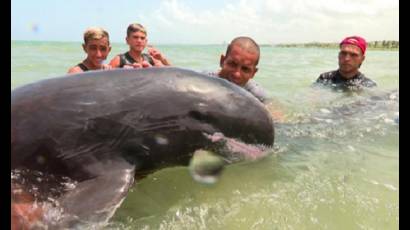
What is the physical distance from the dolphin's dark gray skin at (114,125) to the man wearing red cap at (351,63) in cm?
579

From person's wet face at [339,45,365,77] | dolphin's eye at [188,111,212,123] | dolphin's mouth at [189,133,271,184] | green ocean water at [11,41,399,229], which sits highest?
person's wet face at [339,45,365,77]

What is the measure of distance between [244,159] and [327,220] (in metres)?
0.95

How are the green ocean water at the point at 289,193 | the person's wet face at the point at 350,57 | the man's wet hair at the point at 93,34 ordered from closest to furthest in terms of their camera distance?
the green ocean water at the point at 289,193 → the man's wet hair at the point at 93,34 → the person's wet face at the point at 350,57

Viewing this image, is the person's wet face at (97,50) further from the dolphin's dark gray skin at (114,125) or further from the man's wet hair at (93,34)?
the dolphin's dark gray skin at (114,125)

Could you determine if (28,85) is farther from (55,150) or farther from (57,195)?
(57,195)

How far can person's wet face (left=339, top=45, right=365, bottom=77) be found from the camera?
8.51 meters

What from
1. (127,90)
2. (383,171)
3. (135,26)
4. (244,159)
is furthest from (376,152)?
(135,26)

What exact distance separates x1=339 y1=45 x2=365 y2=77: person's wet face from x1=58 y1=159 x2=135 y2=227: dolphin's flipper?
22.4ft

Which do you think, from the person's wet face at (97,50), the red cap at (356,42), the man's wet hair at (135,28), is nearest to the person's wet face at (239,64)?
the person's wet face at (97,50)

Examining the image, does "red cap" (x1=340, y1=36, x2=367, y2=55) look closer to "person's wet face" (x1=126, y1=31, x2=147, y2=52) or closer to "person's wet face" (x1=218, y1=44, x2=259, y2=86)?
"person's wet face" (x1=126, y1=31, x2=147, y2=52)

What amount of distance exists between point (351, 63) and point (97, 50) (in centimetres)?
511

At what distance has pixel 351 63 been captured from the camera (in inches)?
339

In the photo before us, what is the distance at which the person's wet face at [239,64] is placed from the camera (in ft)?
15.6

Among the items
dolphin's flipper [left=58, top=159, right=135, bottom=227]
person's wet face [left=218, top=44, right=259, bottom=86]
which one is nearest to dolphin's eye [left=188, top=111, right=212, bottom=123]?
dolphin's flipper [left=58, top=159, right=135, bottom=227]
